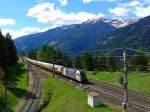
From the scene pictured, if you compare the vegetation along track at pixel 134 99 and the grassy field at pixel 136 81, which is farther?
the grassy field at pixel 136 81

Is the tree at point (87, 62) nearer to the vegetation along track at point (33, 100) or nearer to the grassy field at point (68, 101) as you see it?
the vegetation along track at point (33, 100)

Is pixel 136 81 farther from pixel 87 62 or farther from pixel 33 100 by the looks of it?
pixel 87 62

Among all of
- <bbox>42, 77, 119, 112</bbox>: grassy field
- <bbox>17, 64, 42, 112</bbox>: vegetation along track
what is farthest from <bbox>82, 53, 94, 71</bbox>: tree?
<bbox>42, 77, 119, 112</bbox>: grassy field

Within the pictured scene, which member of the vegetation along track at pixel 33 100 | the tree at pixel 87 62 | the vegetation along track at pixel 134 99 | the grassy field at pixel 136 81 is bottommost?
the vegetation along track at pixel 33 100

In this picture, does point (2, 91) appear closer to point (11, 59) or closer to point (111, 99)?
point (111, 99)

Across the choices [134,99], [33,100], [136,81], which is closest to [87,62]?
[136,81]

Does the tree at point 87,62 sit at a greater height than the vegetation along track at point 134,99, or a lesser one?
greater

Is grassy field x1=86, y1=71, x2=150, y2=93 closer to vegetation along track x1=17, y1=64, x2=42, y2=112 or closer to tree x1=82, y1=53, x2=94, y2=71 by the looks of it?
vegetation along track x1=17, y1=64, x2=42, y2=112

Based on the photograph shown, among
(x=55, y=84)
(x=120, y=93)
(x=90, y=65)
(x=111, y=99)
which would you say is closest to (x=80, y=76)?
(x=55, y=84)

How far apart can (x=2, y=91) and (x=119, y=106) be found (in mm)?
41056

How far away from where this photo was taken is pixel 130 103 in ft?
208

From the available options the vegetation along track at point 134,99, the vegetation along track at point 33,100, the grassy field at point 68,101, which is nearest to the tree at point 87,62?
the vegetation along track at point 33,100

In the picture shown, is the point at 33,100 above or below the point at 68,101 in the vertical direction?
below

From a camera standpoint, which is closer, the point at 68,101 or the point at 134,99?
the point at 134,99
